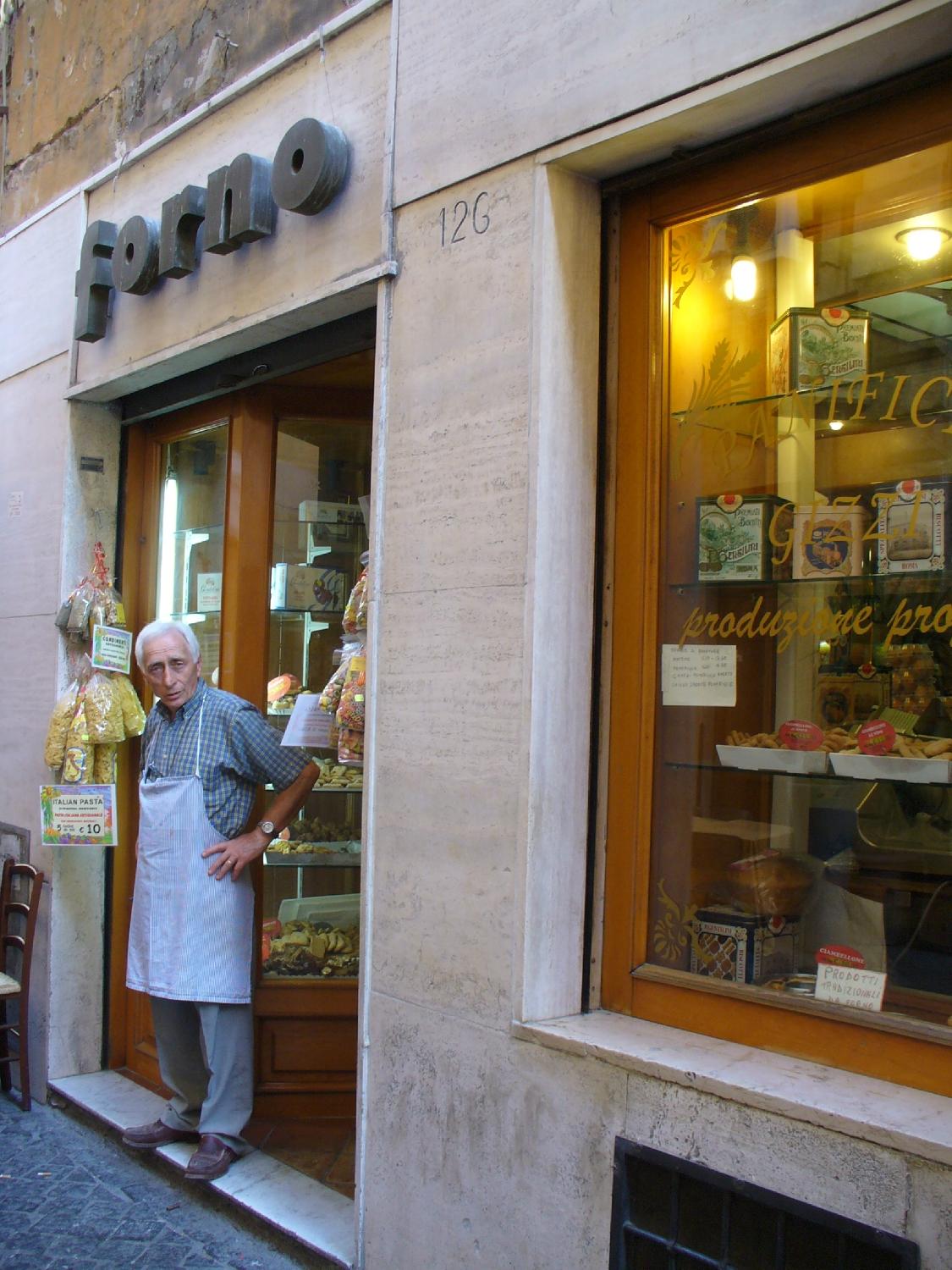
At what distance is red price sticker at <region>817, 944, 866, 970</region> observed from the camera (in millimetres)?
2689

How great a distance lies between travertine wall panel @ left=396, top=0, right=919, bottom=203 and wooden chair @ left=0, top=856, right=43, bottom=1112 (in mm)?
3254

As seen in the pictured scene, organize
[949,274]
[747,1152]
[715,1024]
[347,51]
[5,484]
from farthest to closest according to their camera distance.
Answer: [5,484], [347,51], [715,1024], [949,274], [747,1152]

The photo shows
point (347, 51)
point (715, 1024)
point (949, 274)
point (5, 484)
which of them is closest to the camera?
point (949, 274)

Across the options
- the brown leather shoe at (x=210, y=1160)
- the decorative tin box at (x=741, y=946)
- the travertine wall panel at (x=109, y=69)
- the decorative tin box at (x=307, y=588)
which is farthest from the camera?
the decorative tin box at (x=307, y=588)

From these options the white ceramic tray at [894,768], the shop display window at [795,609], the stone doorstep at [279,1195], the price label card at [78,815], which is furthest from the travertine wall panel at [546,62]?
the stone doorstep at [279,1195]

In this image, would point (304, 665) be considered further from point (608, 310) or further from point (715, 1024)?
point (715, 1024)

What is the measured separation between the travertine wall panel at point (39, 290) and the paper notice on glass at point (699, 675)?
3.50 metres

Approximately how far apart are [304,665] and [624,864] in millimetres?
2088

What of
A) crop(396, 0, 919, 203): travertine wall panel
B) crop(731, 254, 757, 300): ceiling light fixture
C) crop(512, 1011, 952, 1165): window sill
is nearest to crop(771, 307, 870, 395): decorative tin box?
crop(731, 254, 757, 300): ceiling light fixture

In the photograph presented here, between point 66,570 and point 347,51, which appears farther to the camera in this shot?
point 66,570

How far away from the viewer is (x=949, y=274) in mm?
2646

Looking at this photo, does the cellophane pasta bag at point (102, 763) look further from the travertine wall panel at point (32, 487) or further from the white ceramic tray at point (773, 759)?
the white ceramic tray at point (773, 759)

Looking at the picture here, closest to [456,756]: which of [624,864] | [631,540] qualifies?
[624,864]

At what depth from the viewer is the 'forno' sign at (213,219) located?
3.78 metres
